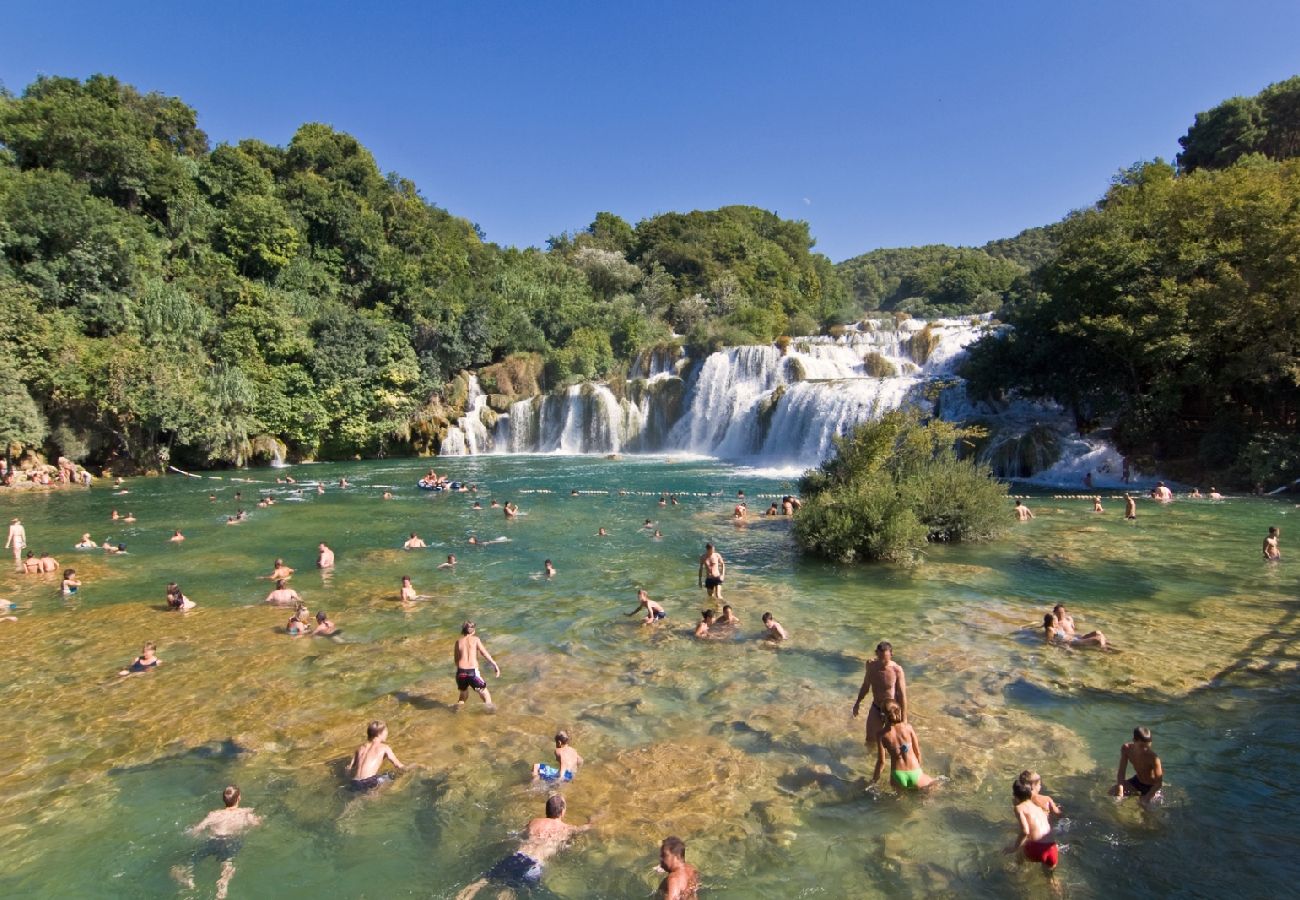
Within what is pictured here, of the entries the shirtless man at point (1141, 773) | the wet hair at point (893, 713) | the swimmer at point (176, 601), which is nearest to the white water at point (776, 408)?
the shirtless man at point (1141, 773)

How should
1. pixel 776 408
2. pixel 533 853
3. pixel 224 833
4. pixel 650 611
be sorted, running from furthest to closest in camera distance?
pixel 776 408, pixel 650 611, pixel 224 833, pixel 533 853

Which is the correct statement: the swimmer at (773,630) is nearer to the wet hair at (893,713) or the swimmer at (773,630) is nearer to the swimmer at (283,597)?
the wet hair at (893,713)

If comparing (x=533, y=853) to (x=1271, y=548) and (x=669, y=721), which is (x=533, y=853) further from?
(x=1271, y=548)

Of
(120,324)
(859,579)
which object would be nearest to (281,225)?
(120,324)

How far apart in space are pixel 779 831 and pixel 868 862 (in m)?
0.80

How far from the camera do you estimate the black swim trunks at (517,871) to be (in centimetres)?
564

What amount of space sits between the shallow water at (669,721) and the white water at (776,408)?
13848 millimetres

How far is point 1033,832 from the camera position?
561cm

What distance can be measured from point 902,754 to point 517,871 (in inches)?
143

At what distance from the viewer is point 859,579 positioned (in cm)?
1487

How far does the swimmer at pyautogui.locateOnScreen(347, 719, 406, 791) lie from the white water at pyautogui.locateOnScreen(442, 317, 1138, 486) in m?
23.7

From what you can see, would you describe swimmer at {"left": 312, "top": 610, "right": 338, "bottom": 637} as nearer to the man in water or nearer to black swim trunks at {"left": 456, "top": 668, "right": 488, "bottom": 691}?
black swim trunks at {"left": 456, "top": 668, "right": 488, "bottom": 691}

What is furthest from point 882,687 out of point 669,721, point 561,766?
point 561,766

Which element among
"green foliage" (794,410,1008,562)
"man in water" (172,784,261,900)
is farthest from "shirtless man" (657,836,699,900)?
"green foliage" (794,410,1008,562)
